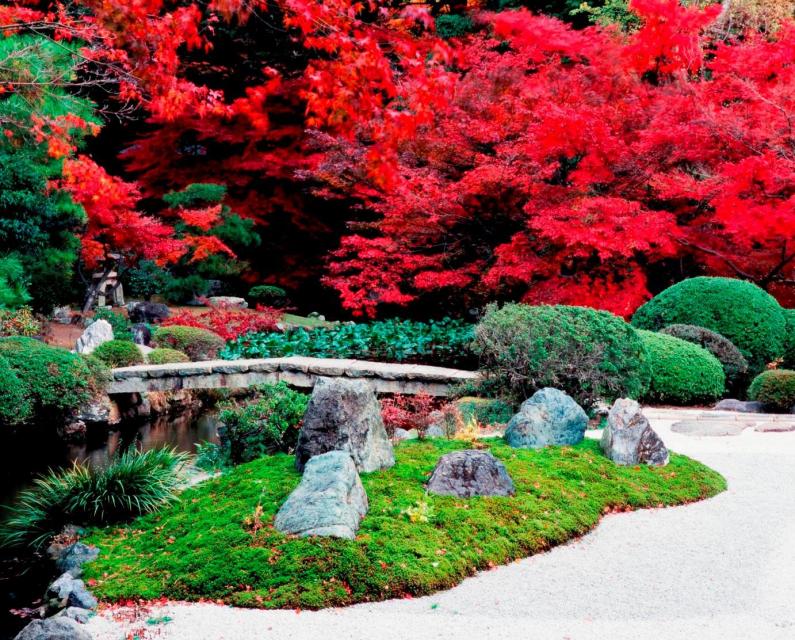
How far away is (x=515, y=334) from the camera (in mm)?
9727

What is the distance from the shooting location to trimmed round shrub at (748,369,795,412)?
432 inches

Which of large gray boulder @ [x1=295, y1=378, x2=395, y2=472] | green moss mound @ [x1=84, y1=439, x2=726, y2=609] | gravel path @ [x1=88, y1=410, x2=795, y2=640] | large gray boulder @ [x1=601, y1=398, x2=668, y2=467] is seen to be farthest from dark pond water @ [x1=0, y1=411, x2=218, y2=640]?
large gray boulder @ [x1=601, y1=398, x2=668, y2=467]

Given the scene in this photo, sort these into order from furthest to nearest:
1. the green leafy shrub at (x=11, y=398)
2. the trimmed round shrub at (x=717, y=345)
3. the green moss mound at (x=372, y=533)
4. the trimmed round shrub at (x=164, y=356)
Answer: the trimmed round shrub at (x=164, y=356) < the trimmed round shrub at (x=717, y=345) < the green leafy shrub at (x=11, y=398) < the green moss mound at (x=372, y=533)

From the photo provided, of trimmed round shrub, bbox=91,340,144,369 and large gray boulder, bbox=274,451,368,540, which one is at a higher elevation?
large gray boulder, bbox=274,451,368,540

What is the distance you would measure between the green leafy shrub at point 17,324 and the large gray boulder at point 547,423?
28.2 feet

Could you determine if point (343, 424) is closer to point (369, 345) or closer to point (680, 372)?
point (680, 372)

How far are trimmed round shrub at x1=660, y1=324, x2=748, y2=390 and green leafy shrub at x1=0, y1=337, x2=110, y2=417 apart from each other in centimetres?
808

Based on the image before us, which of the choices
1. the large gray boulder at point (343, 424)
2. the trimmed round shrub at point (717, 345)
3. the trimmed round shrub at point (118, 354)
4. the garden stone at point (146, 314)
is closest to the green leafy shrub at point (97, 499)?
the large gray boulder at point (343, 424)

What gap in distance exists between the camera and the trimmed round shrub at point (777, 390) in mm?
10977

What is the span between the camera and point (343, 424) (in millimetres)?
6684

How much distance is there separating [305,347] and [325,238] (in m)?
8.14

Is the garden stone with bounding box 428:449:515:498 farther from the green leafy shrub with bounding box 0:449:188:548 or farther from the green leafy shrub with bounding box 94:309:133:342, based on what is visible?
the green leafy shrub with bounding box 94:309:133:342

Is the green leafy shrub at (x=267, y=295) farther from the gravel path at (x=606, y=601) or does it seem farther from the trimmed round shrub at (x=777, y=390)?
the gravel path at (x=606, y=601)

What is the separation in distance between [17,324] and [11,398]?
153 inches
